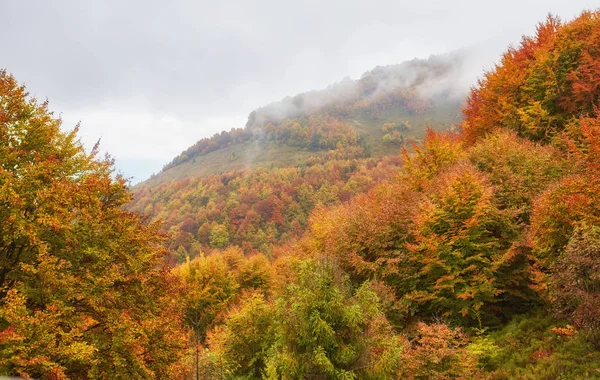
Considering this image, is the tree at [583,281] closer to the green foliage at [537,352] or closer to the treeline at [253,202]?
the green foliage at [537,352]

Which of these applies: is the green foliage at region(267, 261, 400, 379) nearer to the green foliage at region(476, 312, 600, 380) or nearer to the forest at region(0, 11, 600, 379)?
the forest at region(0, 11, 600, 379)

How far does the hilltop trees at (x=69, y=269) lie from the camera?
11.1 meters

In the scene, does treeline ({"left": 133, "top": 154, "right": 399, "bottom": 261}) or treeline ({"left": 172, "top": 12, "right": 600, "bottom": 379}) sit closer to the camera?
treeline ({"left": 172, "top": 12, "right": 600, "bottom": 379})

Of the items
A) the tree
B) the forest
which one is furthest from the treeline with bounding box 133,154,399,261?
the tree

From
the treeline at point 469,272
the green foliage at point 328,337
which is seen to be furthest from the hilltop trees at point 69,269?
the green foliage at point 328,337

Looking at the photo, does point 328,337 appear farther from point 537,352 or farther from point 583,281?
point 537,352

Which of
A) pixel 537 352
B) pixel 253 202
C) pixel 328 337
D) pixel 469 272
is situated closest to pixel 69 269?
pixel 328 337

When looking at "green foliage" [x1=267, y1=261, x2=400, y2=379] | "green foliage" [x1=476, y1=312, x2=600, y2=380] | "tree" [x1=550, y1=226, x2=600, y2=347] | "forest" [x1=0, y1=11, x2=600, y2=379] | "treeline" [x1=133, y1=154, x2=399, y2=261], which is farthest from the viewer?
"treeline" [x1=133, y1=154, x2=399, y2=261]

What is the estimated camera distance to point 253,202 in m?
144

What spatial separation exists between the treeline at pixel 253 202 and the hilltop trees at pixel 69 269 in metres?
95.4

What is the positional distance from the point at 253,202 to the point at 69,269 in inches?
5136

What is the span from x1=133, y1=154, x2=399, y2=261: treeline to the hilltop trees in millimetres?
95445

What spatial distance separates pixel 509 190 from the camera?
66.1ft

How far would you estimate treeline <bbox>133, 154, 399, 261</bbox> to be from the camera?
12338cm
